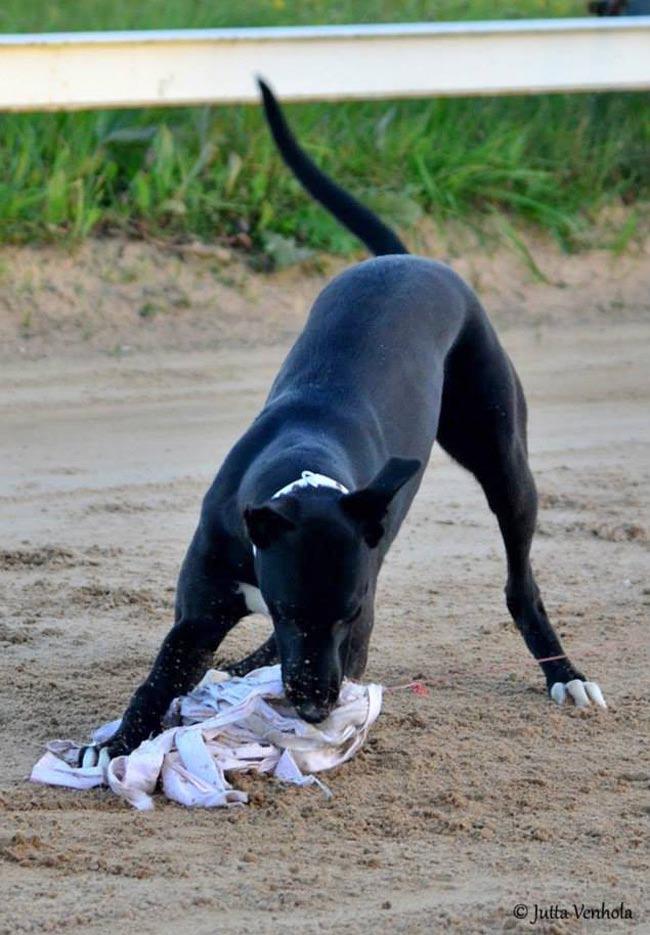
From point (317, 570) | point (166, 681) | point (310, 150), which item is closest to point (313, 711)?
point (317, 570)

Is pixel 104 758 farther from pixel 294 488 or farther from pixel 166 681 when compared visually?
pixel 294 488

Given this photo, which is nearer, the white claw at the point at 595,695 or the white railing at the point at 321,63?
the white claw at the point at 595,695

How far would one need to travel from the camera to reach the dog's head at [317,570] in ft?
11.8

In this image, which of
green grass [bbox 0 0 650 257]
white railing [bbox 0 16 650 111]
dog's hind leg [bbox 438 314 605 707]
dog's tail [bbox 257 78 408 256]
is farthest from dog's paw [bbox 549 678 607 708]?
white railing [bbox 0 16 650 111]

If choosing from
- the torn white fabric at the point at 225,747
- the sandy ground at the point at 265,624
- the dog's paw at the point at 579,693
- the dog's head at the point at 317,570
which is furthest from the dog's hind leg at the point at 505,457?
the dog's head at the point at 317,570

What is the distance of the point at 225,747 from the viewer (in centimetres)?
409

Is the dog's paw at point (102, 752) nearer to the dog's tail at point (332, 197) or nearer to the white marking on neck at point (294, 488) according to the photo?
the white marking on neck at point (294, 488)

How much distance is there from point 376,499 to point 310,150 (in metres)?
5.49

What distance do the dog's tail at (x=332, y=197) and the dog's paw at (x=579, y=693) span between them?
1491 mm

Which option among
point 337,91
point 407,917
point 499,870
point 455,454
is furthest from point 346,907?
point 337,91

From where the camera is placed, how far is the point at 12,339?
7707 millimetres

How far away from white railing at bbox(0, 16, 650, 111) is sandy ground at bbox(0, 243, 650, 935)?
77 centimetres

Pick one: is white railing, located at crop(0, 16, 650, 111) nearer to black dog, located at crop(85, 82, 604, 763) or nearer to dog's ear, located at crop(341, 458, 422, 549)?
black dog, located at crop(85, 82, 604, 763)

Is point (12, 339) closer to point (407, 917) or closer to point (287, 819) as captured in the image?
point (287, 819)
